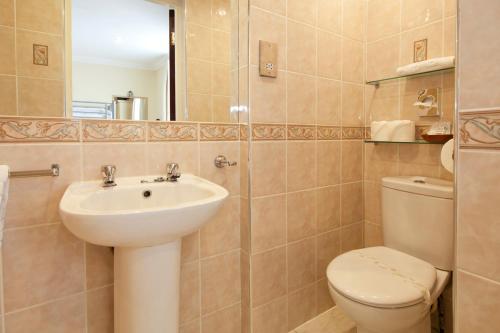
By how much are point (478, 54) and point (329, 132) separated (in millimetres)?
1059

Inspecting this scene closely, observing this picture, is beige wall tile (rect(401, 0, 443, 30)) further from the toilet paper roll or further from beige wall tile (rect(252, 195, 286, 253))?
beige wall tile (rect(252, 195, 286, 253))

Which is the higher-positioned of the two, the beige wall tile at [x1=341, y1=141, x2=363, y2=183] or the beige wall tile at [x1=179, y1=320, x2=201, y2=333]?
the beige wall tile at [x1=341, y1=141, x2=363, y2=183]

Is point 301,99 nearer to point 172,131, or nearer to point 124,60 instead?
point 172,131

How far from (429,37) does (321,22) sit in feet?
1.80

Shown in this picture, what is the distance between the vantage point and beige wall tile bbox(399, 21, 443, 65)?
4.77 feet

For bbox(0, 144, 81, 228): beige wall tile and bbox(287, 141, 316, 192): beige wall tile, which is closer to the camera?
bbox(0, 144, 81, 228): beige wall tile

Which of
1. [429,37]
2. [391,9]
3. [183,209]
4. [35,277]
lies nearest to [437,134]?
[429,37]

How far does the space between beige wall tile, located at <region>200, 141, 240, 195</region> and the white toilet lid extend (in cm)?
59

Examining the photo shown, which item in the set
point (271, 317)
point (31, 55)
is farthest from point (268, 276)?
point (31, 55)

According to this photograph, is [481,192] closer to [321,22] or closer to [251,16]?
[251,16]

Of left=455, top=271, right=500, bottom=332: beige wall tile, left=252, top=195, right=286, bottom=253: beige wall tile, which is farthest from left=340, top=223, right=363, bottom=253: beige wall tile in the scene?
left=455, top=271, right=500, bottom=332: beige wall tile

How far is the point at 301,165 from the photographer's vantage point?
152 cm

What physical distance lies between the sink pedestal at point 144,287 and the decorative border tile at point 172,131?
17.3 inches

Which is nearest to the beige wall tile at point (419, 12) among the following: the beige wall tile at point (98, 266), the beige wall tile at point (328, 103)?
the beige wall tile at point (328, 103)
